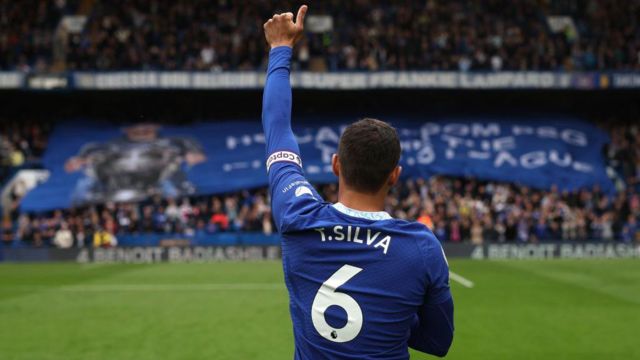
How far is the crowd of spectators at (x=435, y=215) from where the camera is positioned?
26391mm

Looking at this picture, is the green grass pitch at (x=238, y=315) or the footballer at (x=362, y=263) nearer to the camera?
the footballer at (x=362, y=263)

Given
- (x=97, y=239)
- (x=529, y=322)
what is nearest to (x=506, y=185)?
(x=97, y=239)

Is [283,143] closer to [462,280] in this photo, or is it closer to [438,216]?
[462,280]

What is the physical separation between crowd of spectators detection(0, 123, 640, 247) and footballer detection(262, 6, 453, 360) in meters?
23.3

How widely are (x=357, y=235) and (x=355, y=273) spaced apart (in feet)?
0.46

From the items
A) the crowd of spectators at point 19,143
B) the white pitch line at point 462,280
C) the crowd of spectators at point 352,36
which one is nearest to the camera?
the white pitch line at point 462,280

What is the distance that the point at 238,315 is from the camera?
11.6 m

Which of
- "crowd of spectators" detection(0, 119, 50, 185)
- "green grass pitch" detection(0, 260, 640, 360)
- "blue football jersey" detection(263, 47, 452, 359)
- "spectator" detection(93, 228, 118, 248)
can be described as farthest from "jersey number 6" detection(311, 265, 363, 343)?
"crowd of spectators" detection(0, 119, 50, 185)

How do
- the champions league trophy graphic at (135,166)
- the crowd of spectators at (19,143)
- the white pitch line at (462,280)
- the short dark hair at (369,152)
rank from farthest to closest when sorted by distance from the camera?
the crowd of spectators at (19,143)
the champions league trophy graphic at (135,166)
the white pitch line at (462,280)
the short dark hair at (369,152)

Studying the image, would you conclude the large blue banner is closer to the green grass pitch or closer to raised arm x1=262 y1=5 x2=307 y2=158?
the green grass pitch

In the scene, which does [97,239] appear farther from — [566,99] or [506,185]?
[566,99]

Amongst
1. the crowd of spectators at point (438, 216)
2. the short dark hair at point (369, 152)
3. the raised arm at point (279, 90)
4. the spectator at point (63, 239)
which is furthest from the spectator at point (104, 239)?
the short dark hair at point (369, 152)

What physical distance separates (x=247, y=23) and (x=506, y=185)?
49.9 feet

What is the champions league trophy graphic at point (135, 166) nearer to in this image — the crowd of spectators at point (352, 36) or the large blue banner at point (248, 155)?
the large blue banner at point (248, 155)
